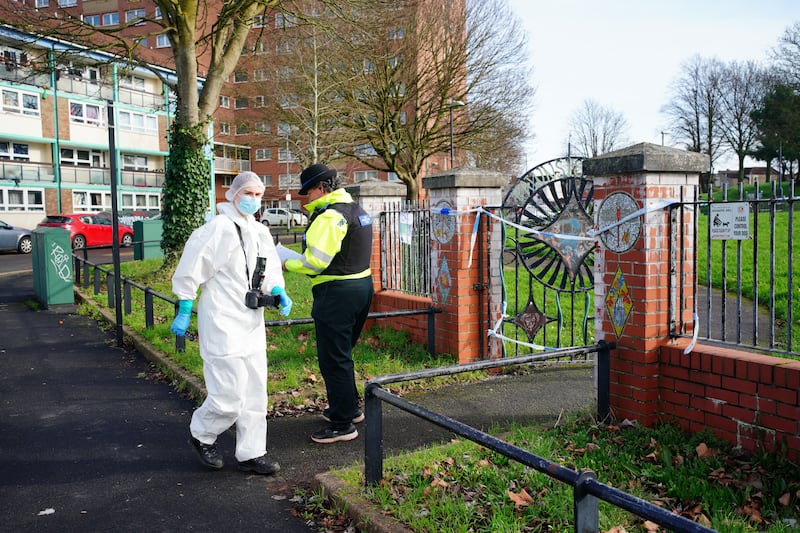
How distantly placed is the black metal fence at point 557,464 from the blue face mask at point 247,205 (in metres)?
1.61

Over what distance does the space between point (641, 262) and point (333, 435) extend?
253 cm

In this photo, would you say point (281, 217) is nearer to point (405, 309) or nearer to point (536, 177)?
point (405, 309)

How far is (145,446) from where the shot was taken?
5207 millimetres

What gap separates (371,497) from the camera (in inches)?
152

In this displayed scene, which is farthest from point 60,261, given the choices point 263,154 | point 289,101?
point 263,154

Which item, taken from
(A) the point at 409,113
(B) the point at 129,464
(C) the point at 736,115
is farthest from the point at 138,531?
(C) the point at 736,115

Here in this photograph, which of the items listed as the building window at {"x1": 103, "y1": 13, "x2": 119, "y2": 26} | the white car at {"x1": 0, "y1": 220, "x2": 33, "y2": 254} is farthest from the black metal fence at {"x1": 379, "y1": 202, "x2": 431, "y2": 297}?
the building window at {"x1": 103, "y1": 13, "x2": 119, "y2": 26}

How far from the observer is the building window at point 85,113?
4298 cm

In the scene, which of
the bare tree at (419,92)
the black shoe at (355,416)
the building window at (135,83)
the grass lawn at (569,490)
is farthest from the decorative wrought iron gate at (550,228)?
the building window at (135,83)

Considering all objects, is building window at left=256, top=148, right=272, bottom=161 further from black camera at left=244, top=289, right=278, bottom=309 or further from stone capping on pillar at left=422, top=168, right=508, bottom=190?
black camera at left=244, top=289, right=278, bottom=309

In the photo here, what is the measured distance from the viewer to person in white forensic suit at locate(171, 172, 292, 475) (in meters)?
4.47

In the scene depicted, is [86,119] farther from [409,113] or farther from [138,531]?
[138,531]

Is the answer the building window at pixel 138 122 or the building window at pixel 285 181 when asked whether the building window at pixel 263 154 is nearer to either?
the building window at pixel 285 181

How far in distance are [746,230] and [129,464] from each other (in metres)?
4.35
